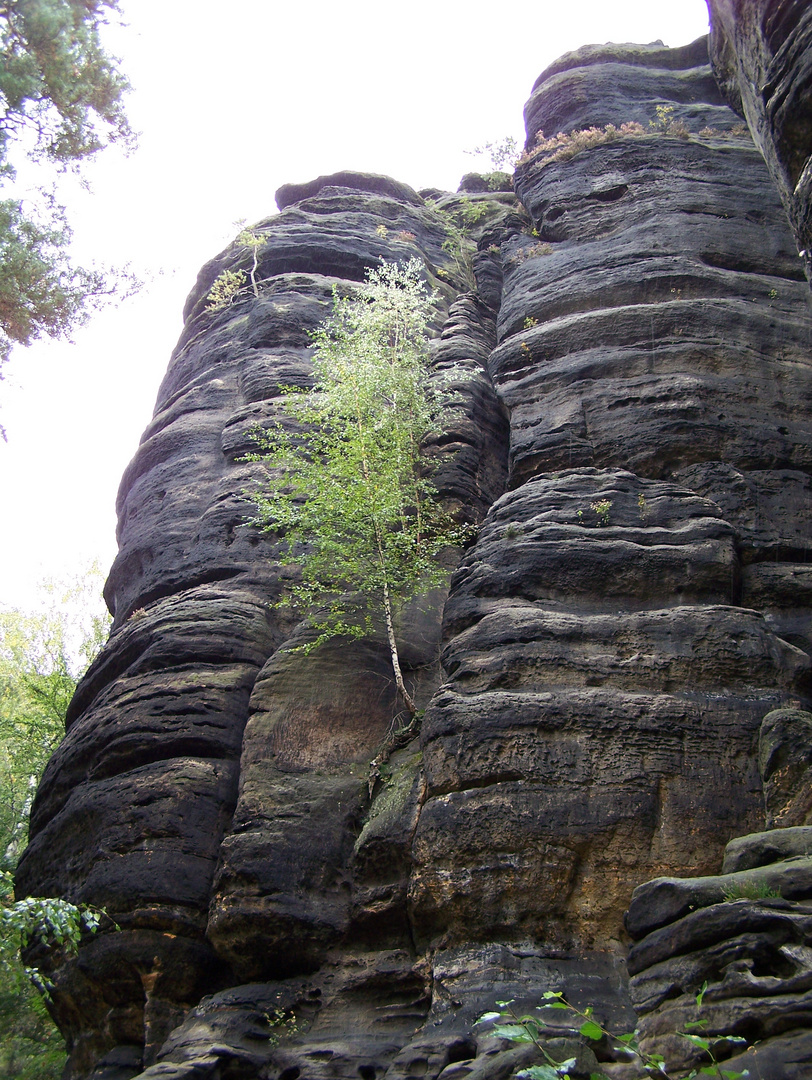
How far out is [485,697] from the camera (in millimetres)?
10641

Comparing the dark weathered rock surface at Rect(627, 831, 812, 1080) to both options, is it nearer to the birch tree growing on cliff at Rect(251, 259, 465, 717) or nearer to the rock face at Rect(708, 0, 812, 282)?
the birch tree growing on cliff at Rect(251, 259, 465, 717)

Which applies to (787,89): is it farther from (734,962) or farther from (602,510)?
(734,962)

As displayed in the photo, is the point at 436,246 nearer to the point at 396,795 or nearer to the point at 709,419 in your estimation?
the point at 709,419

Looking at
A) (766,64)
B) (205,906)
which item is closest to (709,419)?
(766,64)

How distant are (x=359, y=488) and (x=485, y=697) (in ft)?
15.2

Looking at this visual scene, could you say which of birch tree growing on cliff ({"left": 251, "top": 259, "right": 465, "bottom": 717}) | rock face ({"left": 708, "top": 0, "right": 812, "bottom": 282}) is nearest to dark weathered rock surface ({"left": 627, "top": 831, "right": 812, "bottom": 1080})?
birch tree growing on cliff ({"left": 251, "top": 259, "right": 465, "bottom": 717})

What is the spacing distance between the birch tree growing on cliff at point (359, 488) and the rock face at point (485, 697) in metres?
0.56

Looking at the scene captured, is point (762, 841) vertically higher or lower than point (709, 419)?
lower

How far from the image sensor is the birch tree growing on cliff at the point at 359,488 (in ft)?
45.4

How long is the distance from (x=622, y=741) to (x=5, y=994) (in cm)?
1381

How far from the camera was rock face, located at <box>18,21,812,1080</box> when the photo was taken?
9.44 metres

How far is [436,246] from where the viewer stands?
24.3m

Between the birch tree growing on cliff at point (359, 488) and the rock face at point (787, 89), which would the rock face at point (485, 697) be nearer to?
the birch tree growing on cliff at point (359, 488)

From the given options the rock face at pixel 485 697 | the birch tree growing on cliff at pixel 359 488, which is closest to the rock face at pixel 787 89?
the rock face at pixel 485 697
